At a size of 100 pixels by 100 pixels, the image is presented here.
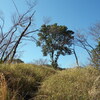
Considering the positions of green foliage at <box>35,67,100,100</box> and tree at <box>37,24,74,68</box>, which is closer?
green foliage at <box>35,67,100,100</box>

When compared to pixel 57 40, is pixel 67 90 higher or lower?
lower

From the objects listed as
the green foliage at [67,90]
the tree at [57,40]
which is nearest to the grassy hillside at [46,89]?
the green foliage at [67,90]

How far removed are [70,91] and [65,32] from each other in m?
18.6

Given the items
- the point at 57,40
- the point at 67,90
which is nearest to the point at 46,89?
the point at 67,90

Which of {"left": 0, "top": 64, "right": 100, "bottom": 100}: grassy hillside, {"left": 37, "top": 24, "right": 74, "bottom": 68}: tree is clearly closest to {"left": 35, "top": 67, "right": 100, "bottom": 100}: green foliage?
{"left": 0, "top": 64, "right": 100, "bottom": 100}: grassy hillside

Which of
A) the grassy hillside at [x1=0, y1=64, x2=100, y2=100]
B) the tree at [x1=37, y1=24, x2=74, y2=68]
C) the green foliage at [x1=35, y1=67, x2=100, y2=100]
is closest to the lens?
the grassy hillside at [x1=0, y1=64, x2=100, y2=100]

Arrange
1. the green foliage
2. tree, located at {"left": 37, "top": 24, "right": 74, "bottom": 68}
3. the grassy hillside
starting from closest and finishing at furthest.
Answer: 1. the grassy hillside
2. the green foliage
3. tree, located at {"left": 37, "top": 24, "right": 74, "bottom": 68}

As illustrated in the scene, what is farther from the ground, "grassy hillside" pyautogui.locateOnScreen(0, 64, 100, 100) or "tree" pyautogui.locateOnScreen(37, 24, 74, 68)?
"tree" pyautogui.locateOnScreen(37, 24, 74, 68)

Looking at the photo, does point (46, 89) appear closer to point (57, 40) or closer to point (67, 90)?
point (67, 90)

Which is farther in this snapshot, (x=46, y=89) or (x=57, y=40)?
(x=57, y=40)

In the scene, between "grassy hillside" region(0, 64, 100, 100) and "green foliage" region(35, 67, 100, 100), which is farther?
"green foliage" region(35, 67, 100, 100)

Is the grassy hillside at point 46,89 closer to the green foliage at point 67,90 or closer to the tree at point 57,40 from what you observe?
the green foliage at point 67,90

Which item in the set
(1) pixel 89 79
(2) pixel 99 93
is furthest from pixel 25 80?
(2) pixel 99 93

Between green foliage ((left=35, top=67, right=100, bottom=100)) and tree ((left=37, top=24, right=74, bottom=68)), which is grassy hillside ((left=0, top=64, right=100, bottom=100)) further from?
tree ((left=37, top=24, right=74, bottom=68))
